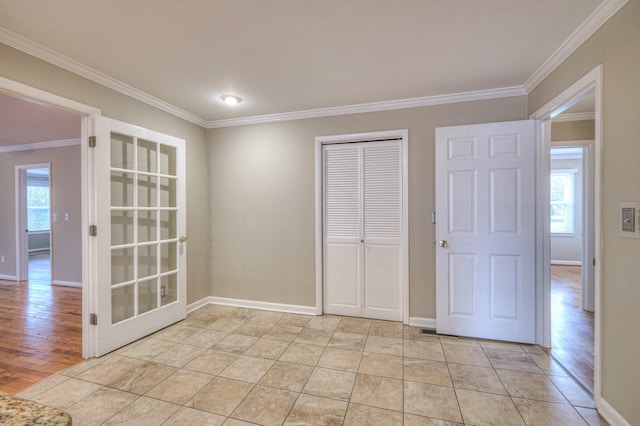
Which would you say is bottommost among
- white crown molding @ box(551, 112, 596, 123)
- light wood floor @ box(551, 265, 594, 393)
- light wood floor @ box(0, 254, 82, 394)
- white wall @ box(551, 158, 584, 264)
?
light wood floor @ box(0, 254, 82, 394)

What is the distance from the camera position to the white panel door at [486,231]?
267cm

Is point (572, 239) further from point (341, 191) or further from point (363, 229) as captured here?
point (341, 191)

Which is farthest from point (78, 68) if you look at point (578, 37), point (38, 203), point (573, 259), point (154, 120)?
point (38, 203)

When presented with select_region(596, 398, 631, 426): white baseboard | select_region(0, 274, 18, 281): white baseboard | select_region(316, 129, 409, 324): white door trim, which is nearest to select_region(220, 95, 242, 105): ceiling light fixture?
select_region(316, 129, 409, 324): white door trim

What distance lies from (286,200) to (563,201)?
6.92 meters

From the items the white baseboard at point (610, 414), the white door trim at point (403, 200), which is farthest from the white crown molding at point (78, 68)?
the white baseboard at point (610, 414)

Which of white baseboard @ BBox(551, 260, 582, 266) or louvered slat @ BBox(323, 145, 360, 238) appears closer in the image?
louvered slat @ BBox(323, 145, 360, 238)

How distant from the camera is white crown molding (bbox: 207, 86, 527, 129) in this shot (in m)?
2.88

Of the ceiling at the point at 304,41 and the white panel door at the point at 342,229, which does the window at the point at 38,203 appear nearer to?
the ceiling at the point at 304,41

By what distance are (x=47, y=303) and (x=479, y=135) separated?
5.79 metres

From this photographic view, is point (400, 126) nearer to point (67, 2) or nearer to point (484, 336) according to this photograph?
point (484, 336)

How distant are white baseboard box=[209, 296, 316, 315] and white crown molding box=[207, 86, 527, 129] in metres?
2.30

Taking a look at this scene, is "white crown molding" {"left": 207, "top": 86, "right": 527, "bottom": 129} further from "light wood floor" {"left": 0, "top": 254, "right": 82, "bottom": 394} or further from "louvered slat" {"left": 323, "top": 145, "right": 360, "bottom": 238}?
"light wood floor" {"left": 0, "top": 254, "right": 82, "bottom": 394}

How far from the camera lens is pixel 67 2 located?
65.5 inches
